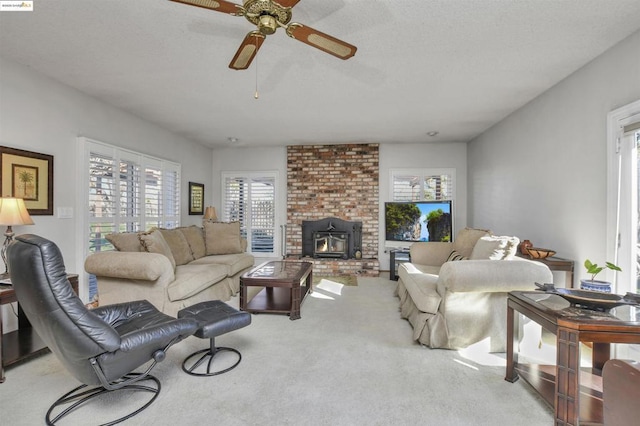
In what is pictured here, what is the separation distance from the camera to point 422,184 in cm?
591

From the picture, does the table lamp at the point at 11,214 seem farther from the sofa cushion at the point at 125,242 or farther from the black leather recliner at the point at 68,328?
the black leather recliner at the point at 68,328

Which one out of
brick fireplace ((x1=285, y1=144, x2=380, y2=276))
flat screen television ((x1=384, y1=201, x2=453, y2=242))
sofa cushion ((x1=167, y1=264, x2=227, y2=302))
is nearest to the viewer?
sofa cushion ((x1=167, y1=264, x2=227, y2=302))

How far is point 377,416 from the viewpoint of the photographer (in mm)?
1667

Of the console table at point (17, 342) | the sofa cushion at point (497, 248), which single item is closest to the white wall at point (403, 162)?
the sofa cushion at point (497, 248)

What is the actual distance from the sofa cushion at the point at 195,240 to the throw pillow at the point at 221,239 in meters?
0.10

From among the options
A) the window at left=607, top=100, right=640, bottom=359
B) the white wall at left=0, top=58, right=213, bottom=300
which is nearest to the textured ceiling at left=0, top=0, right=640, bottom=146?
the white wall at left=0, top=58, right=213, bottom=300

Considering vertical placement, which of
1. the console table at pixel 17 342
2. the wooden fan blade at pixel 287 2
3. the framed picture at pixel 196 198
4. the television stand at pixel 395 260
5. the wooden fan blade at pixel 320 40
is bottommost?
the console table at pixel 17 342

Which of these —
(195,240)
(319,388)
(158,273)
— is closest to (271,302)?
(158,273)

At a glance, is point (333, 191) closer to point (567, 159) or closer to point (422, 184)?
point (422, 184)

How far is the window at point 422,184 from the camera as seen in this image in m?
5.86

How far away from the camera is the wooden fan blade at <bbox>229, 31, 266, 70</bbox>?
5.97 feet

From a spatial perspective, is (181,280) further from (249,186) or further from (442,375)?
(249,186)

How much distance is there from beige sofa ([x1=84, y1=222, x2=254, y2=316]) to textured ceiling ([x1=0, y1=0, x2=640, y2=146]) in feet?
5.53

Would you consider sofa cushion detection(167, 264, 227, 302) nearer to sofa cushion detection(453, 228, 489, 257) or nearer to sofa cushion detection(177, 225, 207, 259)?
sofa cushion detection(177, 225, 207, 259)
